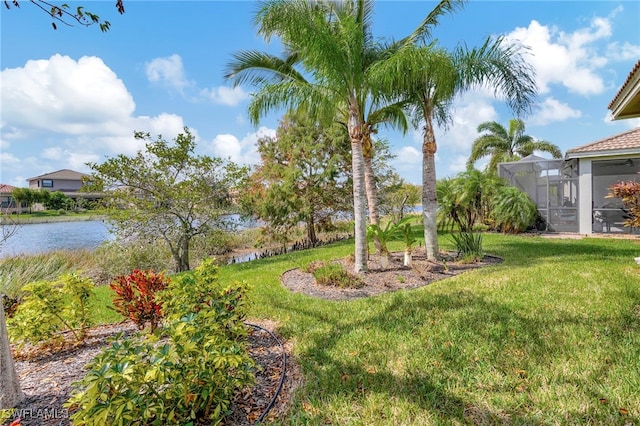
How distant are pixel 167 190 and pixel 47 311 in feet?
23.5

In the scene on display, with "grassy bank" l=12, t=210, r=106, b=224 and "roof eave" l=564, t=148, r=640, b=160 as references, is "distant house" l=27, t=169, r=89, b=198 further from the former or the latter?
"roof eave" l=564, t=148, r=640, b=160

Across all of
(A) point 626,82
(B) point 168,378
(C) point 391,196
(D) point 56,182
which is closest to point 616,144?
(A) point 626,82

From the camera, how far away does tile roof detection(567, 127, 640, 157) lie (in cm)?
1097

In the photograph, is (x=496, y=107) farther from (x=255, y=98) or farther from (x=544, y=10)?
(x=255, y=98)

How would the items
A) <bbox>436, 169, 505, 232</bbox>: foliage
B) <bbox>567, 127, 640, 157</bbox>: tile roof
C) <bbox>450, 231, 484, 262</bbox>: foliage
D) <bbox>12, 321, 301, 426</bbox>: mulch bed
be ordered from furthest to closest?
<bbox>436, 169, 505, 232</bbox>: foliage
<bbox>567, 127, 640, 157</bbox>: tile roof
<bbox>450, 231, 484, 262</bbox>: foliage
<bbox>12, 321, 301, 426</bbox>: mulch bed

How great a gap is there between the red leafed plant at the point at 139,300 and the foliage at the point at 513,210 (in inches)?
517

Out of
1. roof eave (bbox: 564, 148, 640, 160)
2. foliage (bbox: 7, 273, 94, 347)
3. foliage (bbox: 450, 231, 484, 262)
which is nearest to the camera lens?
foliage (bbox: 7, 273, 94, 347)

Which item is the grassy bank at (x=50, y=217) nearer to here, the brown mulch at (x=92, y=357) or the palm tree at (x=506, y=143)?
the brown mulch at (x=92, y=357)

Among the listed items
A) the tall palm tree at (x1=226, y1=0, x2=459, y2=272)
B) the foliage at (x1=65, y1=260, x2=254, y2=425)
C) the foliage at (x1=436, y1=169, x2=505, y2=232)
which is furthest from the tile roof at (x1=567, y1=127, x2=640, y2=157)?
the foliage at (x1=65, y1=260, x2=254, y2=425)

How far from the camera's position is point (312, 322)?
420cm

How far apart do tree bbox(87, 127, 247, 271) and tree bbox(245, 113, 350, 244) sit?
2370 millimetres

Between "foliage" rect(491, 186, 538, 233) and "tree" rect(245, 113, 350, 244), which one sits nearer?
"foliage" rect(491, 186, 538, 233)

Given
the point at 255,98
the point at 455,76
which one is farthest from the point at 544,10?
the point at 255,98

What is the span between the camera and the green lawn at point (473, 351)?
2357 mm
